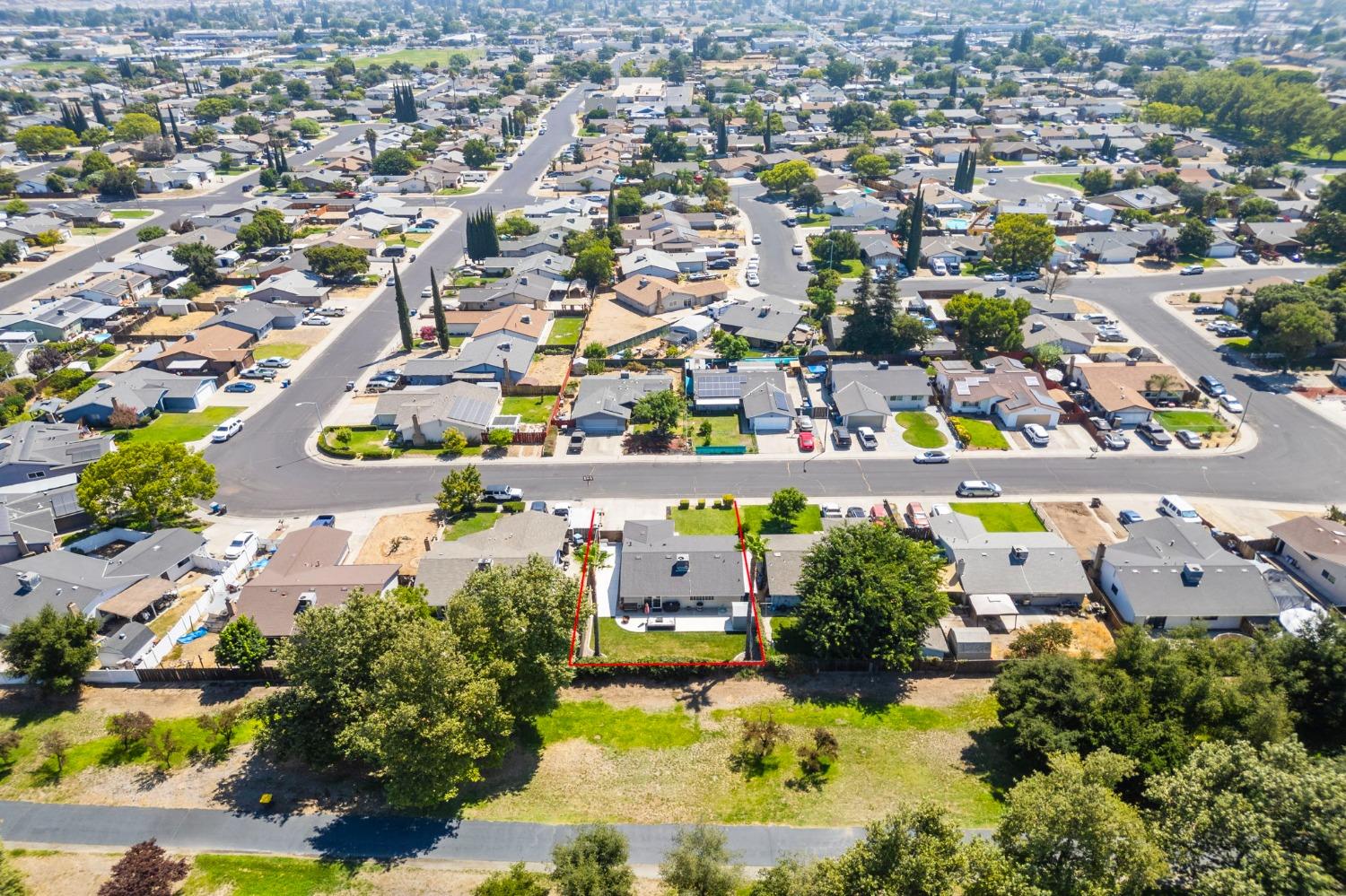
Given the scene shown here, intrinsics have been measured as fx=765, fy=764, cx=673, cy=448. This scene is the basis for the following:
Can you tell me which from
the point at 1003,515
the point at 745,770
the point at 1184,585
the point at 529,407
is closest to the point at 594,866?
the point at 745,770

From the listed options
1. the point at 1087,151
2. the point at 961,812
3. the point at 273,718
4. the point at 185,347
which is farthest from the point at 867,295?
the point at 1087,151

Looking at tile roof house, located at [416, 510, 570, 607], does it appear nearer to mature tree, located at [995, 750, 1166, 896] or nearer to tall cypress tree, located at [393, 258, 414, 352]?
mature tree, located at [995, 750, 1166, 896]

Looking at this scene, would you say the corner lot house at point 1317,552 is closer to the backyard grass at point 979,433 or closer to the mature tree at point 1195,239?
the backyard grass at point 979,433

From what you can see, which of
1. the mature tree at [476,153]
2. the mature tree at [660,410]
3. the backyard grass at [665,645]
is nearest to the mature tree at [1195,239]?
the mature tree at [660,410]

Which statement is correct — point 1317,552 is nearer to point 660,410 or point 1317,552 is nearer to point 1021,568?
point 1021,568

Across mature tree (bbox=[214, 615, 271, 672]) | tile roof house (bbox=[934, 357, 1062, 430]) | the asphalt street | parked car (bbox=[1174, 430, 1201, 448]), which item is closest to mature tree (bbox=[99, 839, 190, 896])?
the asphalt street

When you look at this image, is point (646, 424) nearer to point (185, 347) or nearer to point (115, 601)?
point (115, 601)
